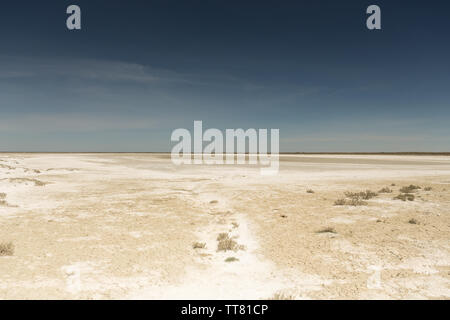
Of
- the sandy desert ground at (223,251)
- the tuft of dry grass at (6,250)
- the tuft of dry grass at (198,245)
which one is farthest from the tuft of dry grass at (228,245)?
the tuft of dry grass at (6,250)

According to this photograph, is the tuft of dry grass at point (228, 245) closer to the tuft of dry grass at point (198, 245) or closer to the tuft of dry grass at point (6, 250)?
the tuft of dry grass at point (198, 245)

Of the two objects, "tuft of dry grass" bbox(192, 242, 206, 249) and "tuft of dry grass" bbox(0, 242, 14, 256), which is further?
"tuft of dry grass" bbox(192, 242, 206, 249)

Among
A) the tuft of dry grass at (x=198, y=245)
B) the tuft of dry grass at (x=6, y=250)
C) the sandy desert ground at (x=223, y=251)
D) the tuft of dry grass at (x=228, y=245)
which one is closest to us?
the sandy desert ground at (x=223, y=251)

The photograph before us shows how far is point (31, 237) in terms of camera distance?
914 centimetres

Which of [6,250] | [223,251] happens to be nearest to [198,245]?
[223,251]

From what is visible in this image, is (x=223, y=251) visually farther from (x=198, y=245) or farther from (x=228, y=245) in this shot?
(x=198, y=245)

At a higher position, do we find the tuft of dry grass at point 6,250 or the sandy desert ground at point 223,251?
the tuft of dry grass at point 6,250

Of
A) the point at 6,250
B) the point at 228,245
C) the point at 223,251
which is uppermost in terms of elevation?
the point at 6,250

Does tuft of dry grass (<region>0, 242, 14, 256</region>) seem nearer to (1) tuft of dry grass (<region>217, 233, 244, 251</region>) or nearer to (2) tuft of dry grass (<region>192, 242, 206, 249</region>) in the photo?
(2) tuft of dry grass (<region>192, 242, 206, 249</region>)

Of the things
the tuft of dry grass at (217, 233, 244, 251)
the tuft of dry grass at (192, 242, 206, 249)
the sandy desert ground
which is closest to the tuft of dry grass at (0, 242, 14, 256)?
the sandy desert ground
